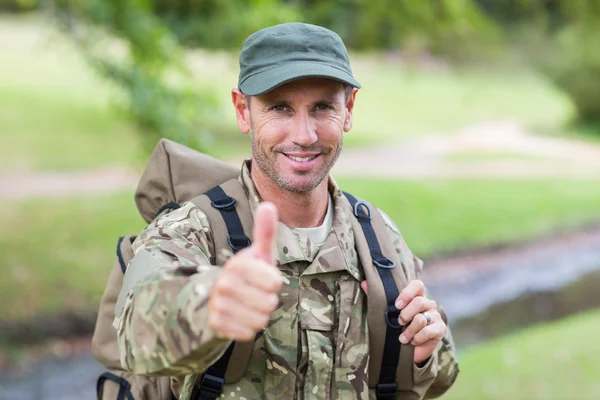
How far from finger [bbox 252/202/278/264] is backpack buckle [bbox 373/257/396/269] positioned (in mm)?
986

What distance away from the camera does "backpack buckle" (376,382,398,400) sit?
8.07ft

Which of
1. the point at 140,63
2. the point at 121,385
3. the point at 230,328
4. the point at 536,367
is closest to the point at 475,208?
the point at 536,367

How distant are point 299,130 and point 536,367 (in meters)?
5.52

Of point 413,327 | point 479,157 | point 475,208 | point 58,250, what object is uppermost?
point 479,157

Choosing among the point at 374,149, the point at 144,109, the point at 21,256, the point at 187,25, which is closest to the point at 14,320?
the point at 21,256

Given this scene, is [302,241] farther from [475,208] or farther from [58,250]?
[475,208]

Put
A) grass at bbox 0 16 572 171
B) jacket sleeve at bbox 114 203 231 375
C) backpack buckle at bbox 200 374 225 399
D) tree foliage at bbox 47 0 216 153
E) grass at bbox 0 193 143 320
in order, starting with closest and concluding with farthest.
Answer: jacket sleeve at bbox 114 203 231 375 < backpack buckle at bbox 200 374 225 399 < tree foliage at bbox 47 0 216 153 < grass at bbox 0 193 143 320 < grass at bbox 0 16 572 171

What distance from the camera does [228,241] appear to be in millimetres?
2293

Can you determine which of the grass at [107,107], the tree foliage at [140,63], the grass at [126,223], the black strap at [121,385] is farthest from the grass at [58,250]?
the black strap at [121,385]

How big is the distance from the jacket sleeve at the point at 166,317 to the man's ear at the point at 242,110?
1.98 ft

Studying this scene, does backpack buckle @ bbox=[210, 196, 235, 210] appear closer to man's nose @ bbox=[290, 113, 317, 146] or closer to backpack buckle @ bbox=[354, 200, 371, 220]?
man's nose @ bbox=[290, 113, 317, 146]

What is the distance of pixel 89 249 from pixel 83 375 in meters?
2.91

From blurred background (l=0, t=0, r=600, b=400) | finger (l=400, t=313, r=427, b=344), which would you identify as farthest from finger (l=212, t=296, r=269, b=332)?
blurred background (l=0, t=0, r=600, b=400)

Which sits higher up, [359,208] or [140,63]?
[140,63]
